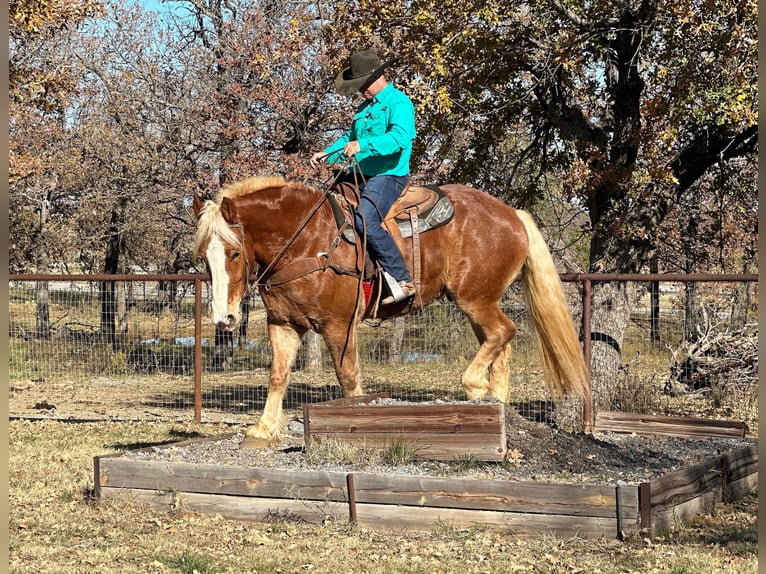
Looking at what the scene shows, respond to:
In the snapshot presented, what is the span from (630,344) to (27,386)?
29.1ft

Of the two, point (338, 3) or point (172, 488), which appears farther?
point (338, 3)

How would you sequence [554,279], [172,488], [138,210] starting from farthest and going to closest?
[138,210]
[554,279]
[172,488]

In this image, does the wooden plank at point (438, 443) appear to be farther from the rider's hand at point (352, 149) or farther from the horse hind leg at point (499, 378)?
the rider's hand at point (352, 149)

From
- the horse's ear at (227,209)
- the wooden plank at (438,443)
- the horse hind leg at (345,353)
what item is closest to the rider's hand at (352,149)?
the horse's ear at (227,209)

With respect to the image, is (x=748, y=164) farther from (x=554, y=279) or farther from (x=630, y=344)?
(x=554, y=279)

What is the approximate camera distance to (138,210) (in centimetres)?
2145

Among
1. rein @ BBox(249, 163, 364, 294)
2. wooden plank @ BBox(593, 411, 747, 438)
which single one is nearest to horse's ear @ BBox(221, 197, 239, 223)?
rein @ BBox(249, 163, 364, 294)

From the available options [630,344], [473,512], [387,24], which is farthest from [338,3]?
[473,512]

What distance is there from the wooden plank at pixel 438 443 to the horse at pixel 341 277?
70cm

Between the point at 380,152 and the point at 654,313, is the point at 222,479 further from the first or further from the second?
the point at 654,313

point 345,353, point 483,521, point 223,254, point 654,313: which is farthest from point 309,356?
point 483,521

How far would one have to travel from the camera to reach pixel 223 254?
7.03 meters

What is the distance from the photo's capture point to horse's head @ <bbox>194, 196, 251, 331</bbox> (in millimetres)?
6980

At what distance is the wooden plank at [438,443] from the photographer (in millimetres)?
6523
